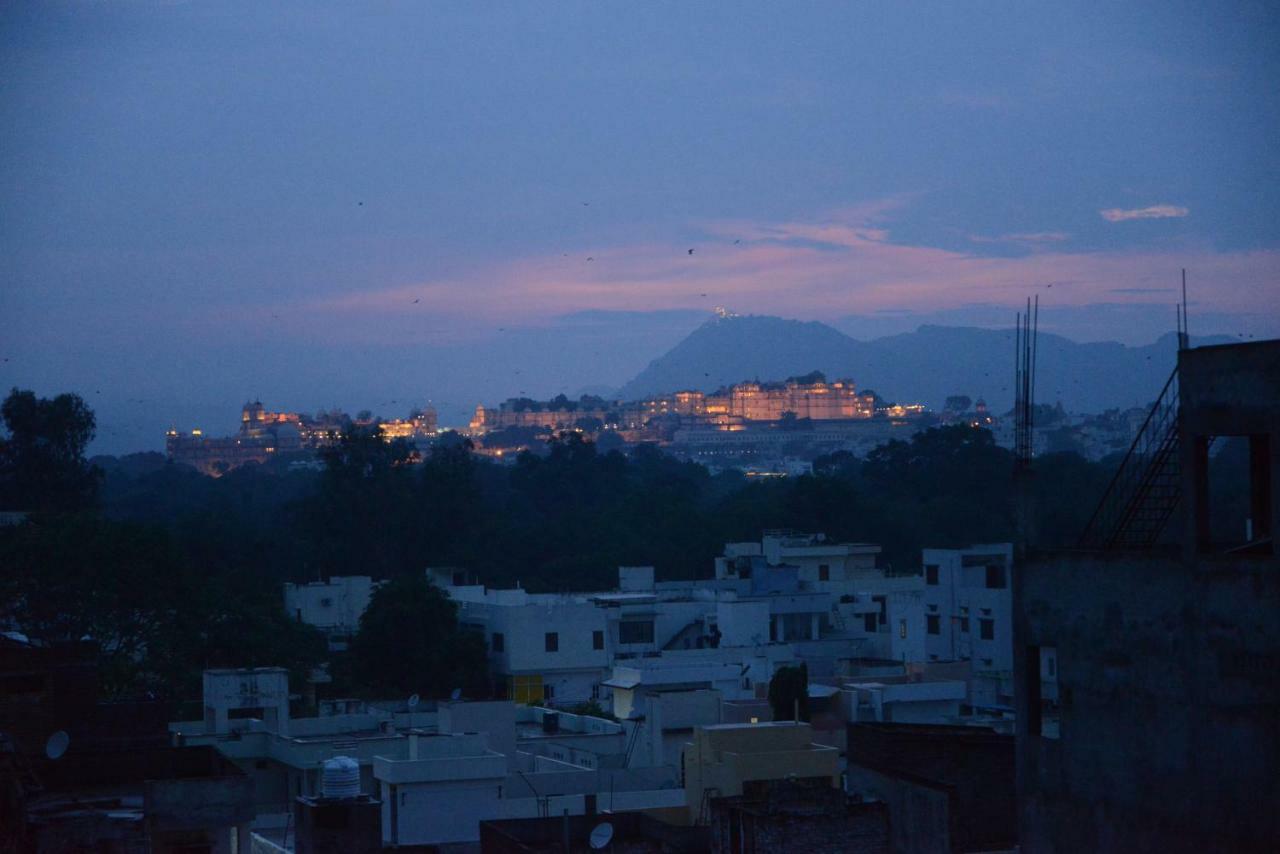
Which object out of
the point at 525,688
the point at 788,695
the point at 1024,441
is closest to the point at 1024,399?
the point at 1024,441

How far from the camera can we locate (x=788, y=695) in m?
21.9

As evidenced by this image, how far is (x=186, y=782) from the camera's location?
11.7 m

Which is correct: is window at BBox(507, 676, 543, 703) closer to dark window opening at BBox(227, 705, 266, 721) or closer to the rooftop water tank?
dark window opening at BBox(227, 705, 266, 721)

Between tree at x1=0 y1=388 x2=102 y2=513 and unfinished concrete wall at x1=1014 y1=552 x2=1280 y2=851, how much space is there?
6139 cm

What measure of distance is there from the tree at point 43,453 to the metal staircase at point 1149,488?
61462mm

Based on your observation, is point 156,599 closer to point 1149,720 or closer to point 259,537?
point 259,537

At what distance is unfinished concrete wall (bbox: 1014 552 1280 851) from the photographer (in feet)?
23.7

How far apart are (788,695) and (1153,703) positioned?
14.4 m

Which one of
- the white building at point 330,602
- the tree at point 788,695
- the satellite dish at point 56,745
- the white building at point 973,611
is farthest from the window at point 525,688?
the satellite dish at point 56,745

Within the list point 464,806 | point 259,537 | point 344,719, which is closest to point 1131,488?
point 464,806

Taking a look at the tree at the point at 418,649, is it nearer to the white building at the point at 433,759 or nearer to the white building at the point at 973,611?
the white building at the point at 973,611

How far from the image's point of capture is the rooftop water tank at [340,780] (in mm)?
12711

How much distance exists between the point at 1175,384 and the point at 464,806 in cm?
1062

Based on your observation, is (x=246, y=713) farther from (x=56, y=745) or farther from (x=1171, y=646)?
(x=1171, y=646)
